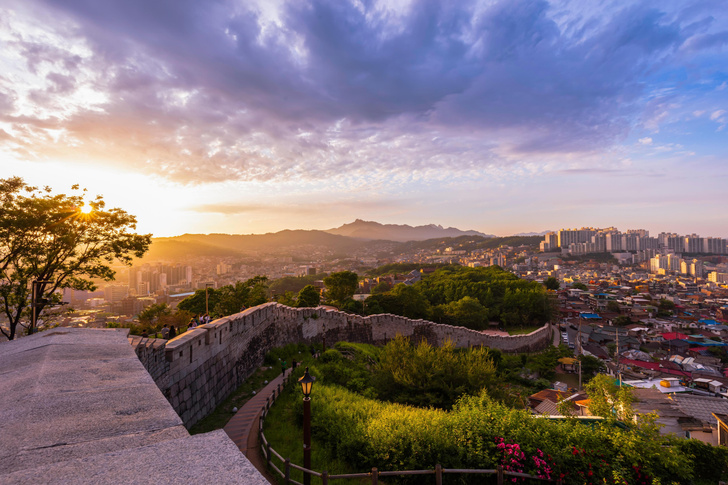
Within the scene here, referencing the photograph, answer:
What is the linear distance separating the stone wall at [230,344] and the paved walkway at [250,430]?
0.87 m

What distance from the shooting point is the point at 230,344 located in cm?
1184

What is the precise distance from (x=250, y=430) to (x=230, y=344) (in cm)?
358

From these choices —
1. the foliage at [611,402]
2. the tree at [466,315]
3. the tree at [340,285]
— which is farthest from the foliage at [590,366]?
the foliage at [611,402]

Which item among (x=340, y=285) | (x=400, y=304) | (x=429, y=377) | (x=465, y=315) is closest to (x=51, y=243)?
(x=429, y=377)

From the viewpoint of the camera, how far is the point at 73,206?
40.6ft

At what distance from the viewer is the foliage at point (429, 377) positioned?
1187 centimetres

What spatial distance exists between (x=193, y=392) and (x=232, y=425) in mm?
1305

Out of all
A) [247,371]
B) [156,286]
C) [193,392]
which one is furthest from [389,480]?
[156,286]

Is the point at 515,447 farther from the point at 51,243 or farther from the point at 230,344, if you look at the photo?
the point at 51,243

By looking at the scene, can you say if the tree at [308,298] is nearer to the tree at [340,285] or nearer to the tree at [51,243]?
the tree at [340,285]

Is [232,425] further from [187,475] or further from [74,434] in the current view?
[187,475]

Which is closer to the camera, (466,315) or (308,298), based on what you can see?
(308,298)

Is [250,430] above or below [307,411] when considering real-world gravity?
below

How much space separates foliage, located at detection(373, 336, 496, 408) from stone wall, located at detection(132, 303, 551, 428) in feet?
16.5
